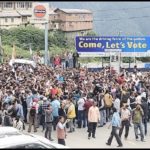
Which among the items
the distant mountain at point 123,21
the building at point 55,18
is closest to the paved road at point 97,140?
the building at point 55,18

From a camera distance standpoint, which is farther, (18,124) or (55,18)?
(55,18)

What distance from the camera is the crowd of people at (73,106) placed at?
67.6 feet

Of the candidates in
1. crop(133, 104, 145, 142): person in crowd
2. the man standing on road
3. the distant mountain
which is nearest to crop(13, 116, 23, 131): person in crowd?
the man standing on road

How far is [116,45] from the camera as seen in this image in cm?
4209

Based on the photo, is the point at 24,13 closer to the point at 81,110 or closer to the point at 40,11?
the point at 40,11

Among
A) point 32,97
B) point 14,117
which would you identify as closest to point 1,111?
point 14,117

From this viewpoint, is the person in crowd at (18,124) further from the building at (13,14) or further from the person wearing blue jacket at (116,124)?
the building at (13,14)

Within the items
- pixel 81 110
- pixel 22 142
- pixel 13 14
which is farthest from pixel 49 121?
pixel 13 14

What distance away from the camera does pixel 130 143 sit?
20469 mm

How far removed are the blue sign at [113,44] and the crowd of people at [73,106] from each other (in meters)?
14.2

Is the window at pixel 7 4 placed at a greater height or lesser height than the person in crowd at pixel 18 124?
greater

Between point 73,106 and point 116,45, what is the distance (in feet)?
67.3

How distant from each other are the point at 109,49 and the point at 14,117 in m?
21.9

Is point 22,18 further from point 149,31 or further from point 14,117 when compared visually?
point 14,117
